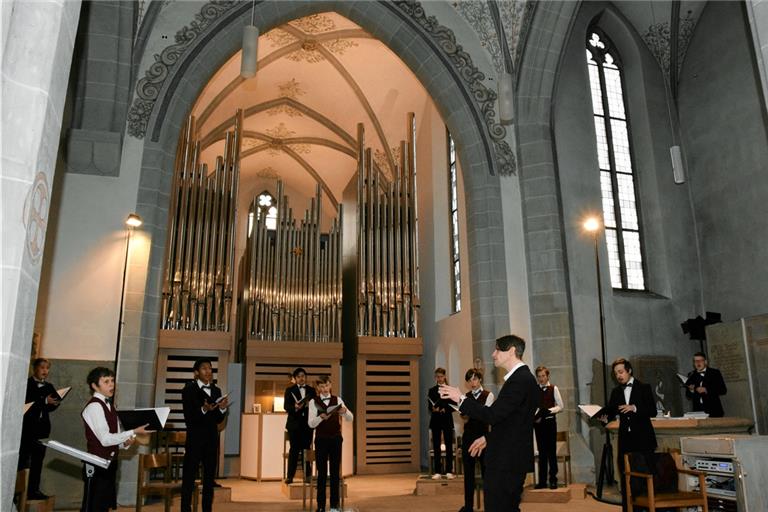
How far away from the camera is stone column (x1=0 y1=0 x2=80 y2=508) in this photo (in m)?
2.58

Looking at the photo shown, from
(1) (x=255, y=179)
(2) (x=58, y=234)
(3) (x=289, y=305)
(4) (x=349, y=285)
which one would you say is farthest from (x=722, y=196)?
(1) (x=255, y=179)

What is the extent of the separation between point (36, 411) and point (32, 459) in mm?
624

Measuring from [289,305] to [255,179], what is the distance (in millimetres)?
6652

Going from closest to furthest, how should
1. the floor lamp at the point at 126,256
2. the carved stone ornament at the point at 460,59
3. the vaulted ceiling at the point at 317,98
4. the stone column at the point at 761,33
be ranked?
1. the stone column at the point at 761,33
2. the floor lamp at the point at 126,256
3. the carved stone ornament at the point at 460,59
4. the vaulted ceiling at the point at 317,98

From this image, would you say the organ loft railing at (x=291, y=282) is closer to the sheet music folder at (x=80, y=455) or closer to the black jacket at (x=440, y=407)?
the black jacket at (x=440, y=407)

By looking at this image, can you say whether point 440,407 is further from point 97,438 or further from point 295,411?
point 97,438

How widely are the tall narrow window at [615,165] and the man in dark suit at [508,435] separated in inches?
259

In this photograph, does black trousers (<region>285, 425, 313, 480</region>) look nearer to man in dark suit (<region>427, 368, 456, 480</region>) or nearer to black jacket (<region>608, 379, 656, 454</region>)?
man in dark suit (<region>427, 368, 456, 480</region>)

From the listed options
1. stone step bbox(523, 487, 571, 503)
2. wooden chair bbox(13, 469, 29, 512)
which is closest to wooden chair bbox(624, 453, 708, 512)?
stone step bbox(523, 487, 571, 503)

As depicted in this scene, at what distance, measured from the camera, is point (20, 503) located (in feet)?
13.0

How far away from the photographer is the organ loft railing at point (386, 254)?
1065 centimetres

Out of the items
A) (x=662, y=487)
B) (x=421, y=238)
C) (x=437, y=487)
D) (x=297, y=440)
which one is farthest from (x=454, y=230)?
(x=662, y=487)

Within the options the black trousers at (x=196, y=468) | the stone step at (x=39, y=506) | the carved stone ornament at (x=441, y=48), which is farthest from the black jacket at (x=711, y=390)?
the stone step at (x=39, y=506)

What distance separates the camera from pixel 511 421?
3.36m
